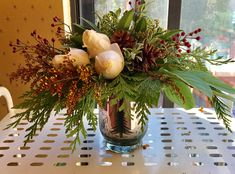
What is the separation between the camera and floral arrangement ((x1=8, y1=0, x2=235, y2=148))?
1.98ft

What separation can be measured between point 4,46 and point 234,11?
4.93ft

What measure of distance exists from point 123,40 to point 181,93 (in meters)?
0.20

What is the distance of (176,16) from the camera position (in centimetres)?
160

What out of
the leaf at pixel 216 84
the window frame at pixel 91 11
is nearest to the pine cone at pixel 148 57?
the leaf at pixel 216 84

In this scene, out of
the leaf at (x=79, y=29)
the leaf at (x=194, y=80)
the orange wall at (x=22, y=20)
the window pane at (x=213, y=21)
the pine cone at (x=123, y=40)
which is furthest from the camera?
the window pane at (x=213, y=21)

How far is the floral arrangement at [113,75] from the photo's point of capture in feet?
1.98

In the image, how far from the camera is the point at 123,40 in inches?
26.3

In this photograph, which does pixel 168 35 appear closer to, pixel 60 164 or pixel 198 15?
pixel 60 164

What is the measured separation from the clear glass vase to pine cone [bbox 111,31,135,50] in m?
0.17

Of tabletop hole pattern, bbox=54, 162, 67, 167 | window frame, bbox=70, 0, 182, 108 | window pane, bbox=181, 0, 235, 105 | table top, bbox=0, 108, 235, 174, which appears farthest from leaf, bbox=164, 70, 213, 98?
window pane, bbox=181, 0, 235, 105

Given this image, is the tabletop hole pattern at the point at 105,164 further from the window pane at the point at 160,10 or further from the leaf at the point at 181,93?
the window pane at the point at 160,10

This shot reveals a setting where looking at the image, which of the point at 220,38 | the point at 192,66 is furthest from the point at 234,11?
the point at 192,66

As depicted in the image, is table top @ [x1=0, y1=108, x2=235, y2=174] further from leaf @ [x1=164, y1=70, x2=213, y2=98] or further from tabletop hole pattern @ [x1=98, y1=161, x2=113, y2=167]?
leaf @ [x1=164, y1=70, x2=213, y2=98]

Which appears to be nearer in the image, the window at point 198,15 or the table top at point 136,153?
the table top at point 136,153
